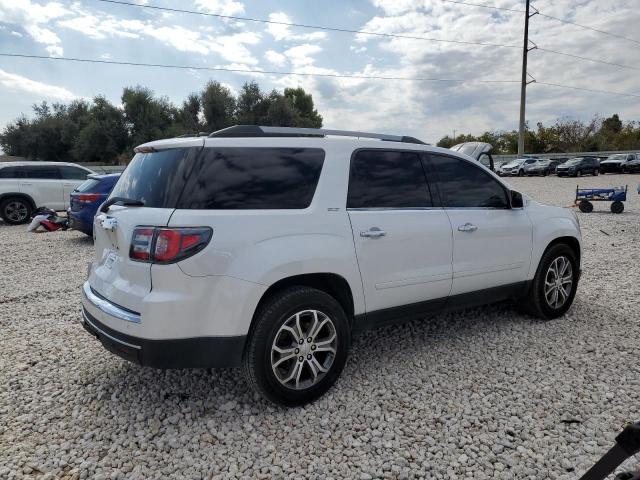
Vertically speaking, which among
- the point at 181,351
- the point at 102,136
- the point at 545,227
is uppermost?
the point at 102,136

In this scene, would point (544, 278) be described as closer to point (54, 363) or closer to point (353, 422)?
point (353, 422)

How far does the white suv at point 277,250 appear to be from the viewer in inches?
104

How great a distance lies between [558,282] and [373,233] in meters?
2.52

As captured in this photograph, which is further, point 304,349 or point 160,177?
point 304,349

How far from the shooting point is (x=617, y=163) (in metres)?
35.8

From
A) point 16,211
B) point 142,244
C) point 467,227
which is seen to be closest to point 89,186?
point 16,211

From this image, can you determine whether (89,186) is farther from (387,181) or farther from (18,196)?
(387,181)

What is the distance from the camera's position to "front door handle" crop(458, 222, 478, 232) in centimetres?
376

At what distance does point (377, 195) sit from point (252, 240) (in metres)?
1.11

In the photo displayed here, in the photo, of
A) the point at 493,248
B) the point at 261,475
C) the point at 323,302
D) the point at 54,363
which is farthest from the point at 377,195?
the point at 54,363

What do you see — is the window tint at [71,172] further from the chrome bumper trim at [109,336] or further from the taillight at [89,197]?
the chrome bumper trim at [109,336]

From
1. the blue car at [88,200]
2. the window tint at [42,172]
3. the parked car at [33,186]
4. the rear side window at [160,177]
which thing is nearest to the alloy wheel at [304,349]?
the rear side window at [160,177]

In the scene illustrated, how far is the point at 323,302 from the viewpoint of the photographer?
300cm

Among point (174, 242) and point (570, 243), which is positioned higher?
point (174, 242)
